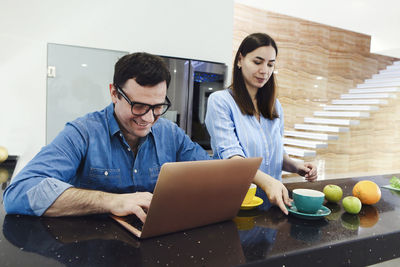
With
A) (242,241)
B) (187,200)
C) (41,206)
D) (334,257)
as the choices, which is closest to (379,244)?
(334,257)

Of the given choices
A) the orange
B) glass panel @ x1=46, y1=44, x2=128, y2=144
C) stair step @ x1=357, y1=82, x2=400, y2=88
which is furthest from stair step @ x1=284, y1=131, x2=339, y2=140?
the orange

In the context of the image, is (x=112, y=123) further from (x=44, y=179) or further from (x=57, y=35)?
(x=57, y=35)

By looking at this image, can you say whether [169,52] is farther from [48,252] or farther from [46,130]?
[48,252]

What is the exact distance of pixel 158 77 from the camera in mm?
1197

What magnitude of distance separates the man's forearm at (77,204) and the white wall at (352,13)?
461 cm

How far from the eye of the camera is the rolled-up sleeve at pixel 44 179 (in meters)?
0.95

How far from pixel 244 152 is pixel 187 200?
2.82 ft

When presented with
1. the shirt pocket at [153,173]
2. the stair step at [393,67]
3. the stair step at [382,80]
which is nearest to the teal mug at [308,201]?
the shirt pocket at [153,173]

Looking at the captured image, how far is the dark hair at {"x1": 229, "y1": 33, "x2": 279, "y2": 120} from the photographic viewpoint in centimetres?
160

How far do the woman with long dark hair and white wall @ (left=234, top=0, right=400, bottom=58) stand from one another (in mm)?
3637

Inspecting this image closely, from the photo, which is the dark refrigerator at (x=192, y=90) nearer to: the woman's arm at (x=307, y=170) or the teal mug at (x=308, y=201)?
the woman's arm at (x=307, y=170)

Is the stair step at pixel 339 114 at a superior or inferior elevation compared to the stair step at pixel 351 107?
inferior

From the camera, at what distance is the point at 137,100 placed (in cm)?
118

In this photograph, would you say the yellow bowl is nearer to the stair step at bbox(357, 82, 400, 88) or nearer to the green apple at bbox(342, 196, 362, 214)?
the green apple at bbox(342, 196, 362, 214)
